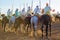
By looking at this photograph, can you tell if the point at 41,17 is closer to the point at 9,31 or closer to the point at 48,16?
the point at 48,16

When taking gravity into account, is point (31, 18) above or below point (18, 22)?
above

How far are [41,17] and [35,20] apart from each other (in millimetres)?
549

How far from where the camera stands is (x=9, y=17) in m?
24.1

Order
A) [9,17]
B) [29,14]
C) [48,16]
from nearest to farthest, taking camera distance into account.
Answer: [48,16]
[29,14]
[9,17]

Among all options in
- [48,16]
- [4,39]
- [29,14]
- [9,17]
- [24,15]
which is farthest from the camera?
[9,17]

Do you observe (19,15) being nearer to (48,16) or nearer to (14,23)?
(14,23)

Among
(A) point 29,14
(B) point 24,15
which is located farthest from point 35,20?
(B) point 24,15

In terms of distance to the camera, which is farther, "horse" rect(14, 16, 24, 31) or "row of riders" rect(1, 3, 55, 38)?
"horse" rect(14, 16, 24, 31)

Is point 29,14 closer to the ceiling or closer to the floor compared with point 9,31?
closer to the ceiling

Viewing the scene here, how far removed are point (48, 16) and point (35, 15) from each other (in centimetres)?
104

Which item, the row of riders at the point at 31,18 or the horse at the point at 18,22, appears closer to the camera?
the row of riders at the point at 31,18

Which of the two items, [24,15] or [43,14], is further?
[24,15]

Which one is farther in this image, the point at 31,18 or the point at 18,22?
the point at 18,22

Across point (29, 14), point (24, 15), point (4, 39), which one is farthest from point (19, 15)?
point (4, 39)
